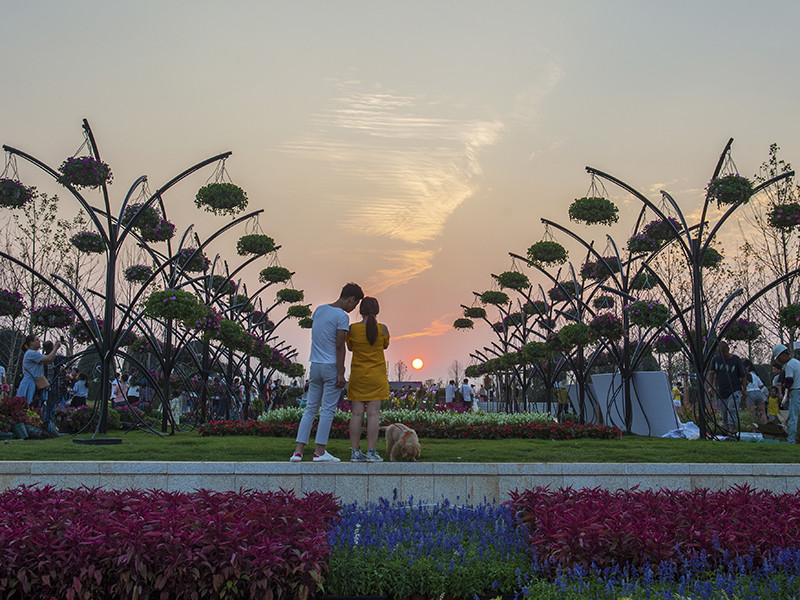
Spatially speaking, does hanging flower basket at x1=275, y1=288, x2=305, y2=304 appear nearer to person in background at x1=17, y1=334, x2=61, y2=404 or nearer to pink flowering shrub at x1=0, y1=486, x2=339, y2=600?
person in background at x1=17, y1=334, x2=61, y2=404

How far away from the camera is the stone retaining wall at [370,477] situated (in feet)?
22.3

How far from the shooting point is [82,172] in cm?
1154

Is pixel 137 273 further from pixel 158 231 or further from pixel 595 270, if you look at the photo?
pixel 595 270

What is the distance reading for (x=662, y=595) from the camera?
403cm

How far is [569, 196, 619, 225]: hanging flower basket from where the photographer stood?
14922 mm

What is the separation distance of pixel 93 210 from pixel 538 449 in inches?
349

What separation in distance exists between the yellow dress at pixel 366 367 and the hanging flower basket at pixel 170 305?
511 centimetres

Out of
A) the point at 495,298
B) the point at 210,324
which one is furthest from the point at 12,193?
the point at 495,298

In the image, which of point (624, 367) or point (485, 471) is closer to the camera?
point (485, 471)

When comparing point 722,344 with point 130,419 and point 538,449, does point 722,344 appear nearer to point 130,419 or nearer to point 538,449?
point 538,449

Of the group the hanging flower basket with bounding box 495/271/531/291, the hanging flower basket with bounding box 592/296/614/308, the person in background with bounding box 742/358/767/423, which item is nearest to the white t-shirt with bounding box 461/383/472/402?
the hanging flower basket with bounding box 495/271/531/291

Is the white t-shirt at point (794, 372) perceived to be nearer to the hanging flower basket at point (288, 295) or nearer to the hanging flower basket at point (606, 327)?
the hanging flower basket at point (606, 327)

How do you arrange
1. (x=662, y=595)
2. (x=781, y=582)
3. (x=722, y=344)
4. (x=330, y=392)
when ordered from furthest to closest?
(x=722, y=344), (x=330, y=392), (x=781, y=582), (x=662, y=595)

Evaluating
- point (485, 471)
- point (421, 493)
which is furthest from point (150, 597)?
point (485, 471)
